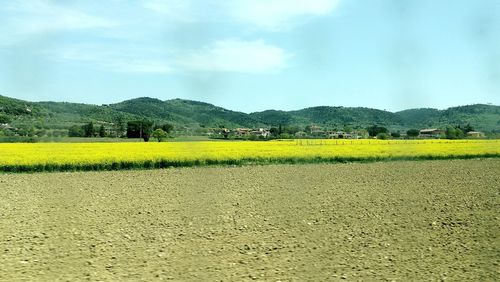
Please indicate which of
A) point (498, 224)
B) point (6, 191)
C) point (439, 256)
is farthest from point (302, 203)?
point (6, 191)

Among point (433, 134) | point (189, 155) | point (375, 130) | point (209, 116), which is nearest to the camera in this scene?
point (189, 155)

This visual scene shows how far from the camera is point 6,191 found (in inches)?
584

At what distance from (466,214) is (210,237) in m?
5.24

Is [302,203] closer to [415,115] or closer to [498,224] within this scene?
[498,224]

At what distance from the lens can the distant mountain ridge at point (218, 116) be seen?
25234mm

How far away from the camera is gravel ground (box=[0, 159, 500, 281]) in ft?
19.5

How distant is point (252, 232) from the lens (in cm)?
823

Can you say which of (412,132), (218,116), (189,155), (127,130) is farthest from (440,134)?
(189,155)

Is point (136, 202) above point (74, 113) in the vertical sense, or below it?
below

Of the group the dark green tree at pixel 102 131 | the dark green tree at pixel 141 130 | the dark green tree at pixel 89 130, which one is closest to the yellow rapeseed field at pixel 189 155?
the dark green tree at pixel 141 130

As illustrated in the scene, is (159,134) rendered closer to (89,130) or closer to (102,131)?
(89,130)

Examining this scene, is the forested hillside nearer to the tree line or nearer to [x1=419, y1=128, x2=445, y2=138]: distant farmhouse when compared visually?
the tree line

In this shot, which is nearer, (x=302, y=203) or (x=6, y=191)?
(x=302, y=203)

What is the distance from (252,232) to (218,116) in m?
27.6
